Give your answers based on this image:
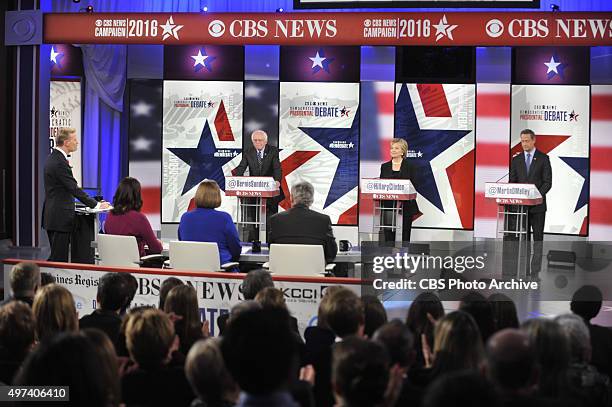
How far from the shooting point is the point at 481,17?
32.0 ft

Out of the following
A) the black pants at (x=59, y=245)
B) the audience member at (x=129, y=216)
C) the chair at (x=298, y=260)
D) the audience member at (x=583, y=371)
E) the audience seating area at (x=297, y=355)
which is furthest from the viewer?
the black pants at (x=59, y=245)

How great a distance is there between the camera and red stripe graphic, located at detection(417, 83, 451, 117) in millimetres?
12430

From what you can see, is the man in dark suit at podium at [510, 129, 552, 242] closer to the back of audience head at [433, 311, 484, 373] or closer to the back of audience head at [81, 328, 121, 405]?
the back of audience head at [433, 311, 484, 373]

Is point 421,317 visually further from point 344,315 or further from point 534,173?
point 534,173

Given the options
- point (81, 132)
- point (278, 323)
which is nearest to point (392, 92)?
point (81, 132)

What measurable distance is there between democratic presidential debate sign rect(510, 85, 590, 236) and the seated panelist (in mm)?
6492

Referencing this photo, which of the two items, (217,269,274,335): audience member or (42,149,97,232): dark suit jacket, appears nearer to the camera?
(217,269,274,335): audience member

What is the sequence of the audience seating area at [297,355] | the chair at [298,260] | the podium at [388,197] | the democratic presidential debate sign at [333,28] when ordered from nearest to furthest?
1. the audience seating area at [297,355]
2. the chair at [298,260]
3. the democratic presidential debate sign at [333,28]
4. the podium at [388,197]

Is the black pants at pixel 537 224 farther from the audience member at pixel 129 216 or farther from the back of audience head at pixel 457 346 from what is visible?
the back of audience head at pixel 457 346

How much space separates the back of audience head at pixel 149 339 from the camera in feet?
10.6

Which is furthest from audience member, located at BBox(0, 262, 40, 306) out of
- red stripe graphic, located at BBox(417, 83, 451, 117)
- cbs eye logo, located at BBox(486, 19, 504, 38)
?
red stripe graphic, located at BBox(417, 83, 451, 117)

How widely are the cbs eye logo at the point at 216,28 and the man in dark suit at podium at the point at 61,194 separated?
2564mm

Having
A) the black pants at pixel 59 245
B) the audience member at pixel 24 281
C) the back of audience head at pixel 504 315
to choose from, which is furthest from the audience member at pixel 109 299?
the black pants at pixel 59 245

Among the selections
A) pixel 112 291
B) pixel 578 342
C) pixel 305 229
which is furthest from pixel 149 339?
pixel 305 229
